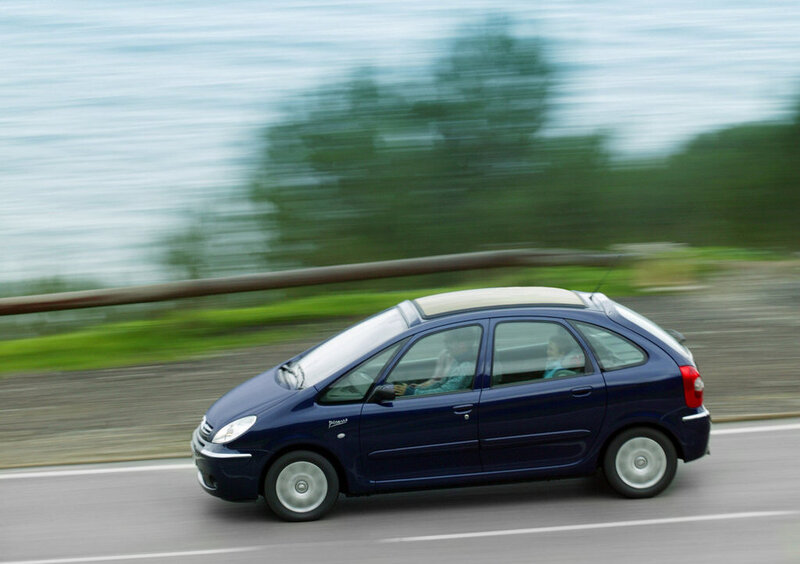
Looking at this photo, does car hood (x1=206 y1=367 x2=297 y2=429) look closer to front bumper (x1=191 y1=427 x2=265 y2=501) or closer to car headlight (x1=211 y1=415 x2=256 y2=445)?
car headlight (x1=211 y1=415 x2=256 y2=445)

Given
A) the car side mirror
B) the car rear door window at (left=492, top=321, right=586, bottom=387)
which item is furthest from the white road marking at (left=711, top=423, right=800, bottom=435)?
the car side mirror

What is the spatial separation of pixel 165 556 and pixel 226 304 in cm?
765

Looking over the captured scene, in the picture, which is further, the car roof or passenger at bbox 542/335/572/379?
the car roof

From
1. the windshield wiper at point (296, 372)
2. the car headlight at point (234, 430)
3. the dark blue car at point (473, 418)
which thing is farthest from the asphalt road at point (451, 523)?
the windshield wiper at point (296, 372)

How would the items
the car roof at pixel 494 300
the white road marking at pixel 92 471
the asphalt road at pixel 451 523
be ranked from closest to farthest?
the asphalt road at pixel 451 523
the car roof at pixel 494 300
the white road marking at pixel 92 471

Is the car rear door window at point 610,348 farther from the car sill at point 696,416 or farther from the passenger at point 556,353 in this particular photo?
the car sill at point 696,416

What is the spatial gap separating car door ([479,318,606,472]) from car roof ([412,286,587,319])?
347 mm

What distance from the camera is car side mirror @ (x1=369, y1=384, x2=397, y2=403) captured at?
7.09 meters

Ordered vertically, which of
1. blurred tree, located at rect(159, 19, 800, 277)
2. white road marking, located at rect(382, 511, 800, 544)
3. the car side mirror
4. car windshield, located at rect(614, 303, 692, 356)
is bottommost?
white road marking, located at rect(382, 511, 800, 544)

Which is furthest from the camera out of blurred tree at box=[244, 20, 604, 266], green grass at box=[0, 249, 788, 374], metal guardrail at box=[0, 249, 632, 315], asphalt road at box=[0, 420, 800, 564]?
blurred tree at box=[244, 20, 604, 266]

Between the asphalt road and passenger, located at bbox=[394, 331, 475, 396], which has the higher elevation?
passenger, located at bbox=[394, 331, 475, 396]

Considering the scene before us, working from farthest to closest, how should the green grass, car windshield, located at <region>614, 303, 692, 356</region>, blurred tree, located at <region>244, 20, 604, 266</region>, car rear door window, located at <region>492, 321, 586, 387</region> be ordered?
blurred tree, located at <region>244, 20, 604, 266</region>, the green grass, car windshield, located at <region>614, 303, 692, 356</region>, car rear door window, located at <region>492, 321, 586, 387</region>

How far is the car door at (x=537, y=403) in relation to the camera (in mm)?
7109

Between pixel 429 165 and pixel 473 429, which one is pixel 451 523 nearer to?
pixel 473 429
